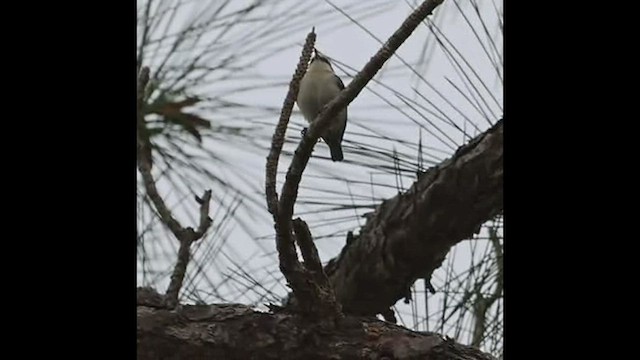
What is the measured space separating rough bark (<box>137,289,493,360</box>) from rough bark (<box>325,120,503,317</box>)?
0.87ft

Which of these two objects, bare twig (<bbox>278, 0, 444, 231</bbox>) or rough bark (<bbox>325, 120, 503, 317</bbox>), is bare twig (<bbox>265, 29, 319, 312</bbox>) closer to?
bare twig (<bbox>278, 0, 444, 231</bbox>)

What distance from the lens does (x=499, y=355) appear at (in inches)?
43.4

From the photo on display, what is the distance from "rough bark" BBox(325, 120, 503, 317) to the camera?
114cm

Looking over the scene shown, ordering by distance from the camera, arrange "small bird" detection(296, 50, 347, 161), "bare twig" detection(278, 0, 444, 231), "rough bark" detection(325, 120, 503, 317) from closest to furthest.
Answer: "bare twig" detection(278, 0, 444, 231)
"rough bark" detection(325, 120, 503, 317)
"small bird" detection(296, 50, 347, 161)

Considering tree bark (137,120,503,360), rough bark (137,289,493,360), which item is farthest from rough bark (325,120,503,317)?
rough bark (137,289,493,360)

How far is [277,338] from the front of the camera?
0.90 metres

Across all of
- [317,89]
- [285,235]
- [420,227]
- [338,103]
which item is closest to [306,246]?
[285,235]

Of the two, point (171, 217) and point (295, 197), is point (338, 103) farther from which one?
point (171, 217)

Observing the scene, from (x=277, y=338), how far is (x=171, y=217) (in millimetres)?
153
